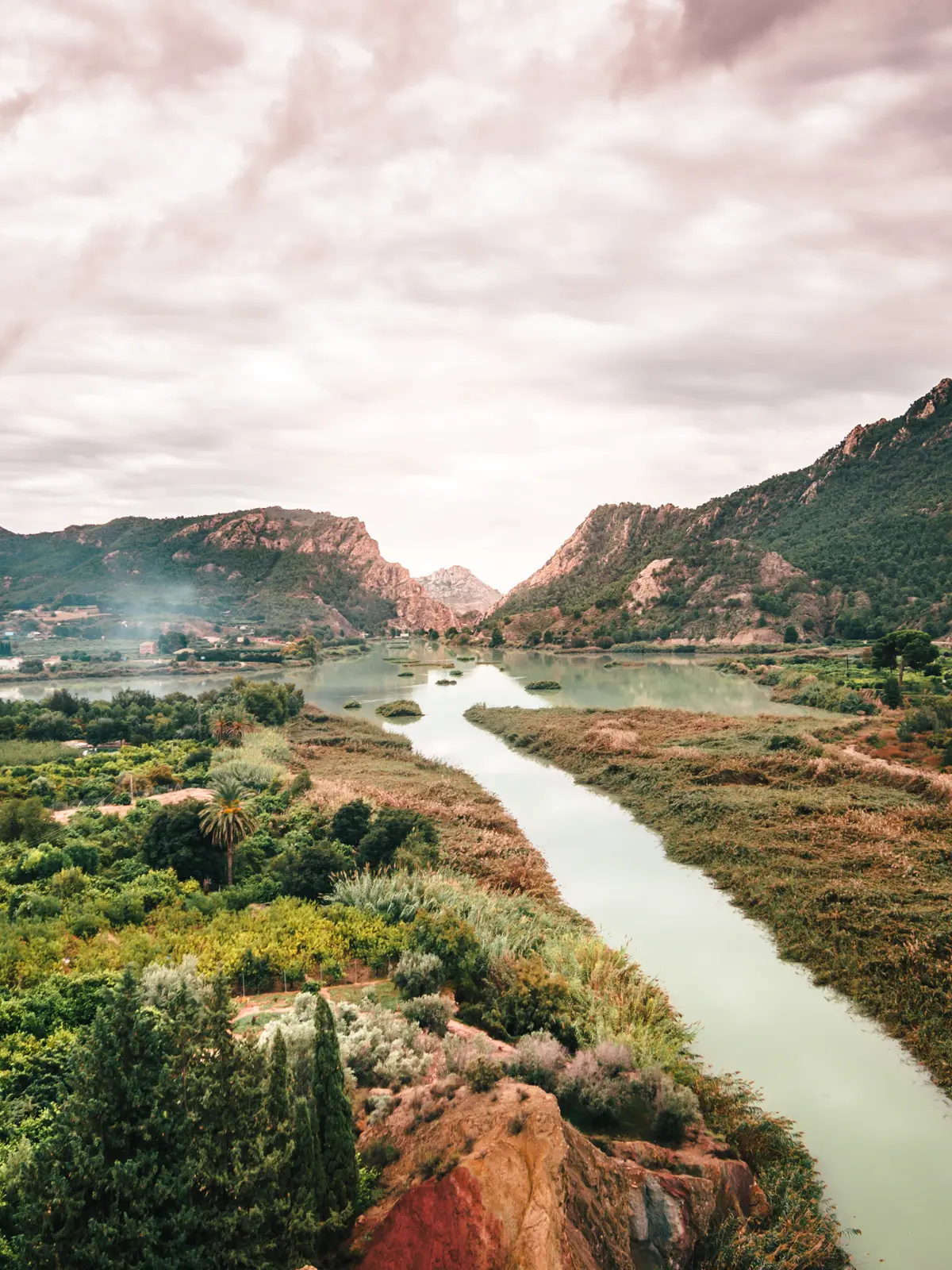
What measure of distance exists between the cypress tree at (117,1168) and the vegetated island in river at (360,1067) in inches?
1.0

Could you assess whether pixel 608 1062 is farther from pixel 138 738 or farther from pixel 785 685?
pixel 785 685

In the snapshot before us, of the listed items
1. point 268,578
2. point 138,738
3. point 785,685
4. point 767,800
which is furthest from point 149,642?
point 767,800

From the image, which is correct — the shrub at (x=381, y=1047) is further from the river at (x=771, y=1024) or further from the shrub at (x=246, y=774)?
the shrub at (x=246, y=774)

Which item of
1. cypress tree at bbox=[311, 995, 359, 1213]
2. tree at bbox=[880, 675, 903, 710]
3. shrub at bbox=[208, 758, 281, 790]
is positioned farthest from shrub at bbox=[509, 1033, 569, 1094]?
tree at bbox=[880, 675, 903, 710]

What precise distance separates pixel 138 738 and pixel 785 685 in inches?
1879

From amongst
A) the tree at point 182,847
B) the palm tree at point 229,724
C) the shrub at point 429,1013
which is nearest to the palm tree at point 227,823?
the tree at point 182,847

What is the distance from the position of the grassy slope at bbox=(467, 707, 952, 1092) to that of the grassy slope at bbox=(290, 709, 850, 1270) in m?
3.92

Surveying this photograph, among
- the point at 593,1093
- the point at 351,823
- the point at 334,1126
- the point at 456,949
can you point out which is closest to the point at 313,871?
the point at 351,823

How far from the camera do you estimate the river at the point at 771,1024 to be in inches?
393

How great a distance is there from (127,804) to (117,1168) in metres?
25.8

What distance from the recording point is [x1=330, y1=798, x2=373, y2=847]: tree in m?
22.7

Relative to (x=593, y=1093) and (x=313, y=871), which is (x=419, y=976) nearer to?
(x=593, y=1093)

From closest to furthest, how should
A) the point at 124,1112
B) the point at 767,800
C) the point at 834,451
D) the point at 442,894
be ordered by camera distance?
1. the point at 124,1112
2. the point at 442,894
3. the point at 767,800
4. the point at 834,451

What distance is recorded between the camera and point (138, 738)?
45.6 m
